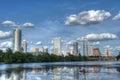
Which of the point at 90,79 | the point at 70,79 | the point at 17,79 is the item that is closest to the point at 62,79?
the point at 70,79

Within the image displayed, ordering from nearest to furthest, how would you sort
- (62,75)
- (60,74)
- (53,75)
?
(62,75), (53,75), (60,74)

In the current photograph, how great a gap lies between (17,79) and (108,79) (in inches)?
552

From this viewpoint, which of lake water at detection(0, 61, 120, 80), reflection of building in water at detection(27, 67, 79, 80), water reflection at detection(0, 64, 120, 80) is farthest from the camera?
lake water at detection(0, 61, 120, 80)

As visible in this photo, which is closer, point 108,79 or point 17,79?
point 108,79

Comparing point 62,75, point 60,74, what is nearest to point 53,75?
point 62,75

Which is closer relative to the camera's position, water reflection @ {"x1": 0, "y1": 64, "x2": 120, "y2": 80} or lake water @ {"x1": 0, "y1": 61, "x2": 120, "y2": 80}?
water reflection @ {"x1": 0, "y1": 64, "x2": 120, "y2": 80}

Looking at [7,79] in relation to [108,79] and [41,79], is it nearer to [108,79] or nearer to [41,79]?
[41,79]

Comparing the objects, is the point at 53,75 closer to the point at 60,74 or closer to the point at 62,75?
the point at 62,75

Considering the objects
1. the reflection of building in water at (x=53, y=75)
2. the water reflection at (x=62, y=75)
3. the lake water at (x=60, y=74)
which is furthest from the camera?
the lake water at (x=60, y=74)

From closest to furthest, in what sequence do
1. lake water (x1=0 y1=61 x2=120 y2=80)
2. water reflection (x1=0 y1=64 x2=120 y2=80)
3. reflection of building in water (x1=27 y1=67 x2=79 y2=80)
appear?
reflection of building in water (x1=27 y1=67 x2=79 y2=80) → water reflection (x1=0 y1=64 x2=120 y2=80) → lake water (x1=0 y1=61 x2=120 y2=80)

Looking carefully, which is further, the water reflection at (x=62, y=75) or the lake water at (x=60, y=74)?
the lake water at (x=60, y=74)

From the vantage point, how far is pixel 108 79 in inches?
1806

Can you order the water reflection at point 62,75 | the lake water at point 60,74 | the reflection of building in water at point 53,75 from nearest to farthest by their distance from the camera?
the reflection of building in water at point 53,75
the water reflection at point 62,75
the lake water at point 60,74

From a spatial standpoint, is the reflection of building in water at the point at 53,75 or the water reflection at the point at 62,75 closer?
the reflection of building in water at the point at 53,75
